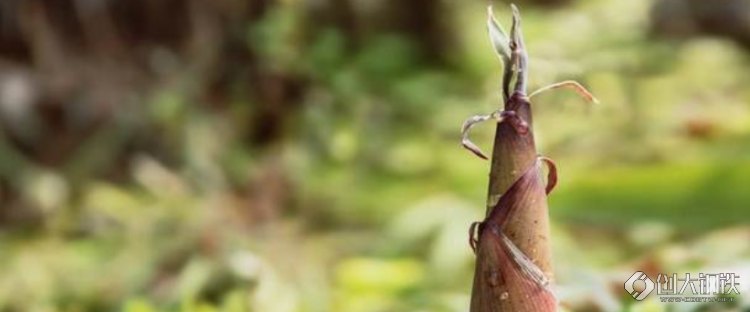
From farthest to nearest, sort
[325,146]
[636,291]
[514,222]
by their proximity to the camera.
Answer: [325,146] < [636,291] < [514,222]

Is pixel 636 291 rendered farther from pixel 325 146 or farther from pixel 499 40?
pixel 325 146

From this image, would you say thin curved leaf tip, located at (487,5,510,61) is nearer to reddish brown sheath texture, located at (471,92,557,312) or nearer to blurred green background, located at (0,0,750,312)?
Result: reddish brown sheath texture, located at (471,92,557,312)

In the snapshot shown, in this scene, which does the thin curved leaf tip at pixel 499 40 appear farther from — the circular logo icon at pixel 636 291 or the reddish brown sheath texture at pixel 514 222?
the circular logo icon at pixel 636 291

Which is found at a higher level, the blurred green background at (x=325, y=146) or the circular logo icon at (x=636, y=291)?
the blurred green background at (x=325, y=146)

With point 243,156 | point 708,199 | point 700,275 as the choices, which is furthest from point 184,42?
point 700,275

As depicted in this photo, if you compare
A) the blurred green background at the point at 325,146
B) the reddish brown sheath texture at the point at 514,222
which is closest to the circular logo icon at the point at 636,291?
the blurred green background at the point at 325,146

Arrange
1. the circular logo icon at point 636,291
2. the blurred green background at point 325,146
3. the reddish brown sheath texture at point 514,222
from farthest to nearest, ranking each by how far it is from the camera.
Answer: the blurred green background at point 325,146, the circular logo icon at point 636,291, the reddish brown sheath texture at point 514,222

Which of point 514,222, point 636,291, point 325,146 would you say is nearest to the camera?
point 514,222

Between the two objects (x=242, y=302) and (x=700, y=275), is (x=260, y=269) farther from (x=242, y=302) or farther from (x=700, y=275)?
(x=700, y=275)

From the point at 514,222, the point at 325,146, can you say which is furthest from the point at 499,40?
the point at 325,146

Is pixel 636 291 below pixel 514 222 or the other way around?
the other way around
